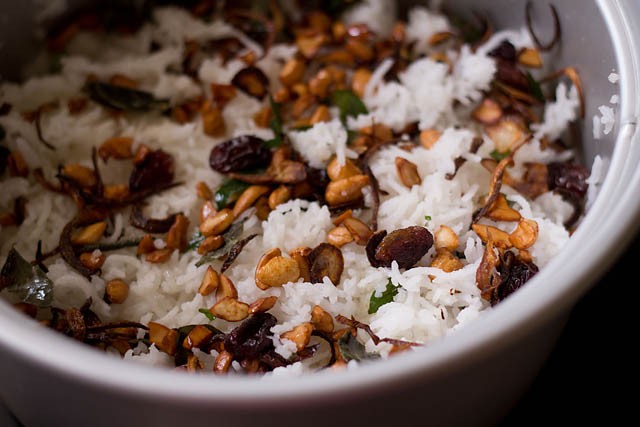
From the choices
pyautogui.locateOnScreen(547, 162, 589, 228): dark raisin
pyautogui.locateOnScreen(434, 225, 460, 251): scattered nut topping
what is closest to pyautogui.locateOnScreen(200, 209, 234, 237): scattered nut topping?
pyautogui.locateOnScreen(434, 225, 460, 251): scattered nut topping

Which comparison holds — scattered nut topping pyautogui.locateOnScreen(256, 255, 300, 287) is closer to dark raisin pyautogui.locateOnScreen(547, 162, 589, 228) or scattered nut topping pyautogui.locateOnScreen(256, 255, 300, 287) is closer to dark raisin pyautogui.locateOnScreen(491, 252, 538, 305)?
dark raisin pyautogui.locateOnScreen(491, 252, 538, 305)

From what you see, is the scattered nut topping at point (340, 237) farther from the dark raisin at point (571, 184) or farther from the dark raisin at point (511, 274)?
the dark raisin at point (571, 184)

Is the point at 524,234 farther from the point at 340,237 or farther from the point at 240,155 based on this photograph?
the point at 240,155

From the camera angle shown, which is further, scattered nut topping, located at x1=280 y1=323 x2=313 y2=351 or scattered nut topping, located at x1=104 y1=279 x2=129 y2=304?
scattered nut topping, located at x1=104 y1=279 x2=129 y2=304

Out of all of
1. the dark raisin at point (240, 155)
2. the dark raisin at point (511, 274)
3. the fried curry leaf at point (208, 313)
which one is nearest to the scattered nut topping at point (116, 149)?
the dark raisin at point (240, 155)

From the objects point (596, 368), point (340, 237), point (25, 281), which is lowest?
point (596, 368)

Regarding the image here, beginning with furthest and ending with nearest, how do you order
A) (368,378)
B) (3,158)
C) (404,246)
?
(3,158)
(404,246)
(368,378)

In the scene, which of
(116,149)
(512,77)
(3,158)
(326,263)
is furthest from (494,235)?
(3,158)
